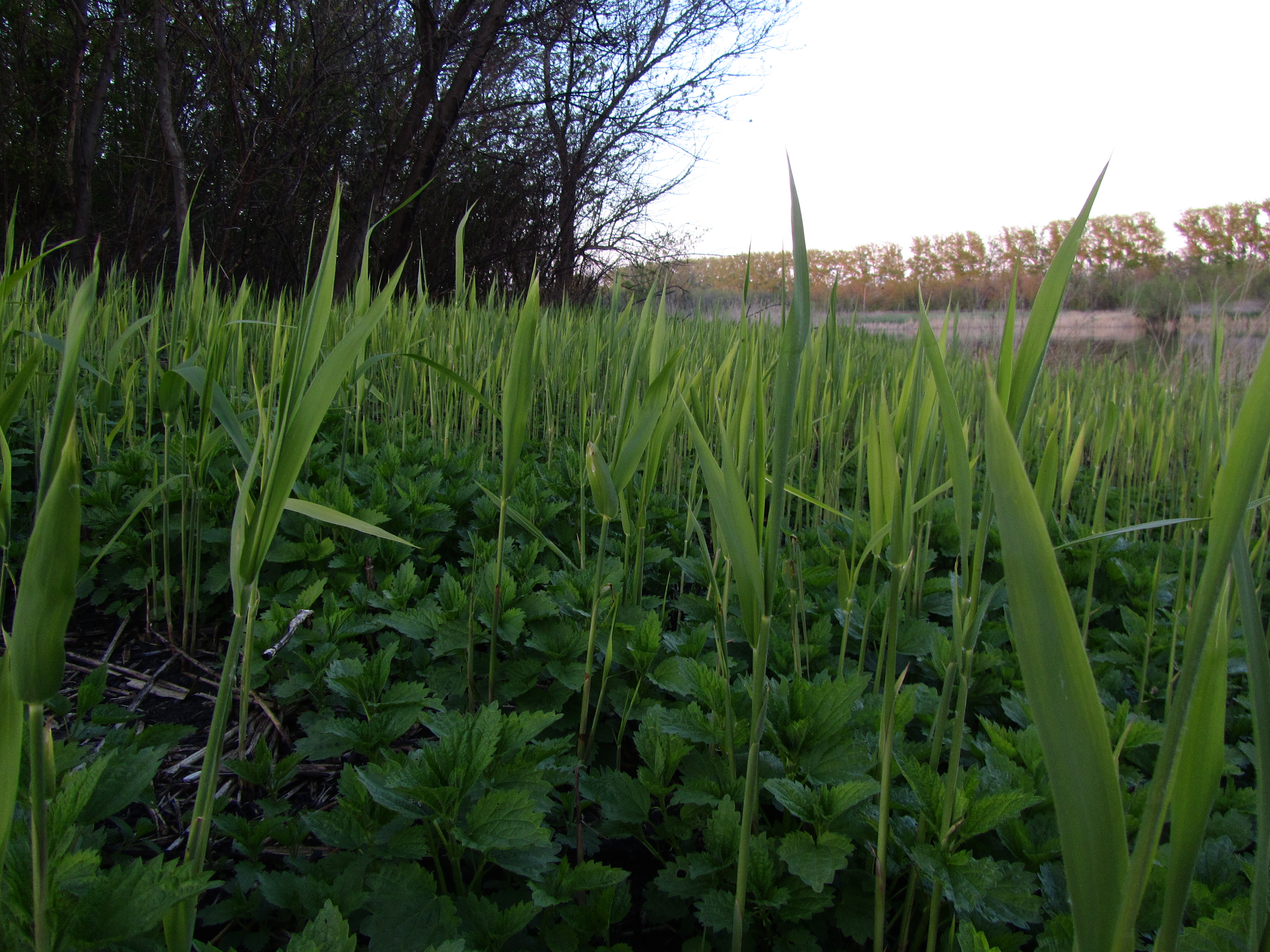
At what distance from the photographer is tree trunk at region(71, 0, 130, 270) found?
13.1ft

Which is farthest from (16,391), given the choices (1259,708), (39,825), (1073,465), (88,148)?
(88,148)

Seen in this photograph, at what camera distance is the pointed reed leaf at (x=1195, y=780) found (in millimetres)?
295

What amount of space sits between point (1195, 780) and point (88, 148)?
568 centimetres

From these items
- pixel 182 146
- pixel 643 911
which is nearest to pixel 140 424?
pixel 643 911

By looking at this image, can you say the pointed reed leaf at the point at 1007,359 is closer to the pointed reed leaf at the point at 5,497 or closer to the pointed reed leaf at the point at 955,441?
the pointed reed leaf at the point at 955,441

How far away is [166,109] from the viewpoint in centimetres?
339

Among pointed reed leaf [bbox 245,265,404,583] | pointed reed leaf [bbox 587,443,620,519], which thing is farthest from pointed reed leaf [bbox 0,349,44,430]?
pointed reed leaf [bbox 587,443,620,519]

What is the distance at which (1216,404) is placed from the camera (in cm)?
81

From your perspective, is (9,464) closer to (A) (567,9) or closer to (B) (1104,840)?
(B) (1104,840)

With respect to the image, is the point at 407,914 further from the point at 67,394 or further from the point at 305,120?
the point at 305,120

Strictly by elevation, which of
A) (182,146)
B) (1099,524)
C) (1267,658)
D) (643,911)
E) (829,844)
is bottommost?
(643,911)

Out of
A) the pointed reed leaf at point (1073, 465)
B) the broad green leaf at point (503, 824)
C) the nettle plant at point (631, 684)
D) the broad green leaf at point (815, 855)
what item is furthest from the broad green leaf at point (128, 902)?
the pointed reed leaf at point (1073, 465)

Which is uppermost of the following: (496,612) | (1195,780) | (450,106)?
(450,106)

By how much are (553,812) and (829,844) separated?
1.01 feet
